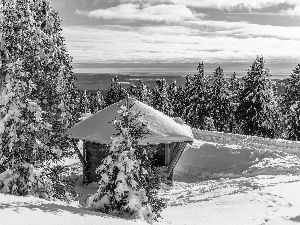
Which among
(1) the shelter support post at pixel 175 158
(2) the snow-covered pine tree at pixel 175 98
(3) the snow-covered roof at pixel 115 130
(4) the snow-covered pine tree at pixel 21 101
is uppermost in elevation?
(4) the snow-covered pine tree at pixel 21 101

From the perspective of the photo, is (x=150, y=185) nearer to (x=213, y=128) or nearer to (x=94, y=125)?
(x=94, y=125)

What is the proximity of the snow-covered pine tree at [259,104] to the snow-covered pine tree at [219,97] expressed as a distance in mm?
5706

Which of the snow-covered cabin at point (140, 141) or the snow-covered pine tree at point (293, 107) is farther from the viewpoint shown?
the snow-covered pine tree at point (293, 107)

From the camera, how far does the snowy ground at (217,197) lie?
652cm

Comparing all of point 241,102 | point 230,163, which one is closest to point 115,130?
point 230,163

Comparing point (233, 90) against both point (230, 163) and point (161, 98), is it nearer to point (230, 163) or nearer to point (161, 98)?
point (161, 98)

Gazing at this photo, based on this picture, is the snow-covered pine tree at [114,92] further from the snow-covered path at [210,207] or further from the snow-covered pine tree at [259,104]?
the snow-covered path at [210,207]

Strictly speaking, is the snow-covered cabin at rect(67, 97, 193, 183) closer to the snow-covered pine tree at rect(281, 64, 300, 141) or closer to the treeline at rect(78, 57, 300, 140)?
the treeline at rect(78, 57, 300, 140)

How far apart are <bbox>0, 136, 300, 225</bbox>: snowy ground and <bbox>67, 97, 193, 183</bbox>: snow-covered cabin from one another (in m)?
1.33

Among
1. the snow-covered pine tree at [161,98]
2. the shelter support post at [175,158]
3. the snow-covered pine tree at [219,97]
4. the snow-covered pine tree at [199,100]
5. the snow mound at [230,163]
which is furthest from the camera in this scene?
the snow-covered pine tree at [161,98]

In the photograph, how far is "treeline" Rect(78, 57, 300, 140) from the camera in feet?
130

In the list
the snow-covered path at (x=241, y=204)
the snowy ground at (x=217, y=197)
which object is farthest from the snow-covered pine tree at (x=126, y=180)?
the snow-covered path at (x=241, y=204)

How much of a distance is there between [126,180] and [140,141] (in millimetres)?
7741

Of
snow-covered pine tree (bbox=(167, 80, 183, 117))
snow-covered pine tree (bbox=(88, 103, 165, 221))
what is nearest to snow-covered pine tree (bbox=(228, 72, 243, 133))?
snow-covered pine tree (bbox=(167, 80, 183, 117))
